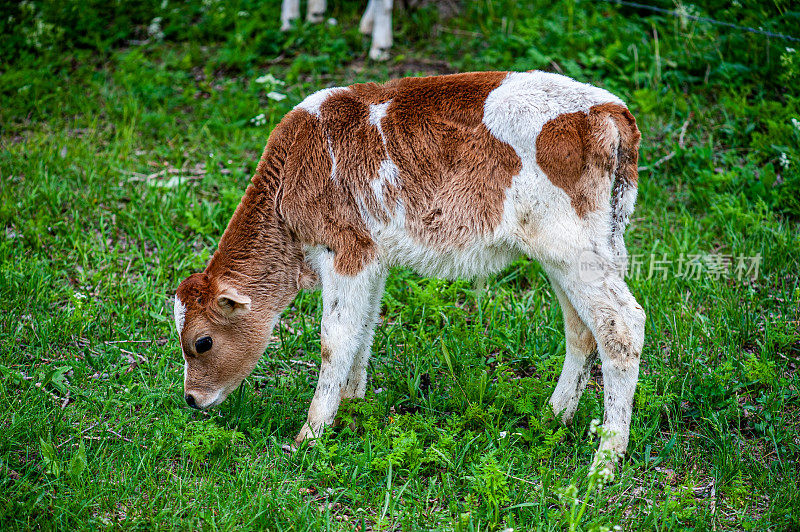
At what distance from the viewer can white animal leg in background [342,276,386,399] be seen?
4.82 meters

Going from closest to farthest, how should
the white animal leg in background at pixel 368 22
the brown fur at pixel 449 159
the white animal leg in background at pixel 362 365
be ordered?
the brown fur at pixel 449 159 → the white animal leg in background at pixel 362 365 → the white animal leg in background at pixel 368 22

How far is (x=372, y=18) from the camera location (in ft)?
31.6

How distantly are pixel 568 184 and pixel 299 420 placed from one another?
2.28 m

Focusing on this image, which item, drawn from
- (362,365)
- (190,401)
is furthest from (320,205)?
(190,401)

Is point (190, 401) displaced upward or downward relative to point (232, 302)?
downward

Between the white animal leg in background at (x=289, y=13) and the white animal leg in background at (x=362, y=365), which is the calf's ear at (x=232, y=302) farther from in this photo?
the white animal leg in background at (x=289, y=13)

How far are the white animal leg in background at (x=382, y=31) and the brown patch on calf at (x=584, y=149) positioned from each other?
527 cm

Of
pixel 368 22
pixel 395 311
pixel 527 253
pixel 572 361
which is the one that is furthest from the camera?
pixel 368 22

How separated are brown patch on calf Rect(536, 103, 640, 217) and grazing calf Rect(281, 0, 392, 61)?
527cm

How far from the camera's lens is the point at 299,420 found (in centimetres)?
485

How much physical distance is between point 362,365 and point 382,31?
5.42 meters

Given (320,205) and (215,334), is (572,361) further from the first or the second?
(215,334)

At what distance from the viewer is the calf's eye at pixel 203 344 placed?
14.8ft

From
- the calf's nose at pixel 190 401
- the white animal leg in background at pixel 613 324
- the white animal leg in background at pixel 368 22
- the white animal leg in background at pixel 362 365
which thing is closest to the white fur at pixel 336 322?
the white animal leg in background at pixel 362 365
